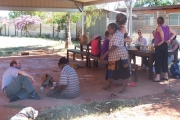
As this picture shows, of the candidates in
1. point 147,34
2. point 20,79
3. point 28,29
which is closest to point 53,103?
point 20,79

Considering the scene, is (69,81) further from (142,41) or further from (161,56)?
(142,41)

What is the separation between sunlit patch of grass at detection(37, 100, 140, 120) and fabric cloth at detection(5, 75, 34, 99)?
90cm

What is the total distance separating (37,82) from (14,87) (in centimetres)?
206

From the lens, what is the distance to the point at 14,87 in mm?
5516

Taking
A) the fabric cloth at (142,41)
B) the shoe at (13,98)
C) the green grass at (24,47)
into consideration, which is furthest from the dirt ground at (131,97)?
the green grass at (24,47)

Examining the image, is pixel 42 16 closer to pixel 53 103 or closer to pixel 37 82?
pixel 37 82

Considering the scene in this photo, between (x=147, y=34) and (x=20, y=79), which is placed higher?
(x=147, y=34)

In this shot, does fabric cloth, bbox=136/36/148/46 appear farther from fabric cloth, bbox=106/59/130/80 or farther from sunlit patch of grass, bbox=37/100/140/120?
sunlit patch of grass, bbox=37/100/140/120

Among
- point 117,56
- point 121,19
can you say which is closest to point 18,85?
point 117,56

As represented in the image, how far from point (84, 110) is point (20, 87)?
149 centimetres

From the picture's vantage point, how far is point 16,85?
216 inches

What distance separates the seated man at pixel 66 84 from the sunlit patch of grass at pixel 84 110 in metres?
0.61

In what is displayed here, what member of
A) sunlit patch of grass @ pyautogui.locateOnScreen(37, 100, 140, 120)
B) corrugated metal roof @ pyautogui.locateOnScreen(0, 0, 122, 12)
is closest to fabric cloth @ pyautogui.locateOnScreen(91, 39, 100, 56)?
sunlit patch of grass @ pyautogui.locateOnScreen(37, 100, 140, 120)

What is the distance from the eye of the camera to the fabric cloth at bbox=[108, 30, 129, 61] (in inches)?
241
